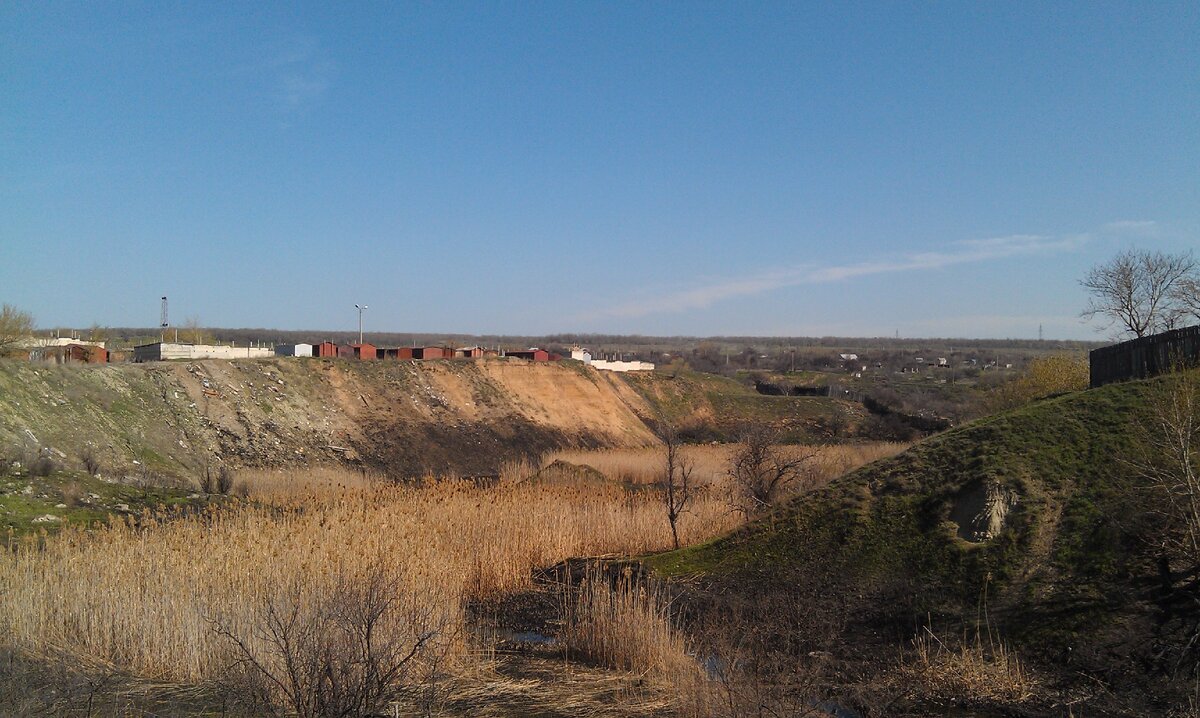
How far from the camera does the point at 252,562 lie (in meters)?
10.7

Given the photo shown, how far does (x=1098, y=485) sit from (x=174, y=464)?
28938 millimetres

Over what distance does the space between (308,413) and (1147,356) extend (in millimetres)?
35143

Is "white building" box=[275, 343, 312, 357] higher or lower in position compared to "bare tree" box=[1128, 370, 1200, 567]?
higher

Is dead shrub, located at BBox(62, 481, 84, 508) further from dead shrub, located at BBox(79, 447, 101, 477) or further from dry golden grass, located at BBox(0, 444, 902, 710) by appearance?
dry golden grass, located at BBox(0, 444, 902, 710)

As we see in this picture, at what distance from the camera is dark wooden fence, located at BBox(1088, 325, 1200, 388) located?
1562 cm

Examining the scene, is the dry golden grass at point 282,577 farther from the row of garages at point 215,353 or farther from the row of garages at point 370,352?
the row of garages at point 370,352

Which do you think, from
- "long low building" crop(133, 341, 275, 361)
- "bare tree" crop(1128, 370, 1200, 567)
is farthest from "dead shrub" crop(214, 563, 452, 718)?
"long low building" crop(133, 341, 275, 361)

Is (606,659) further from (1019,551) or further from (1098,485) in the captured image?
(1098,485)

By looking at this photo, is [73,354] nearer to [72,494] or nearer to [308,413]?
[308,413]

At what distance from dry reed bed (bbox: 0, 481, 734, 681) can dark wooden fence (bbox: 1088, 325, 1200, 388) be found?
905cm

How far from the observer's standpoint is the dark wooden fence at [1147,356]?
15.6 metres

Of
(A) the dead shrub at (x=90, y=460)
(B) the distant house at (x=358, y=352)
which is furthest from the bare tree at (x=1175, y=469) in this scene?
(B) the distant house at (x=358, y=352)

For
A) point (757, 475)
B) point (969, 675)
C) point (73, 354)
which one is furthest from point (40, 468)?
point (73, 354)

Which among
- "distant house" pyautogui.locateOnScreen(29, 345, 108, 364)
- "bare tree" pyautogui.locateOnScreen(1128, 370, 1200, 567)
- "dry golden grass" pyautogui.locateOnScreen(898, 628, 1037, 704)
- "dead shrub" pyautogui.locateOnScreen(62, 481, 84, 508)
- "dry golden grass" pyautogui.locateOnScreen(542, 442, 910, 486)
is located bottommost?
"dry golden grass" pyautogui.locateOnScreen(542, 442, 910, 486)
